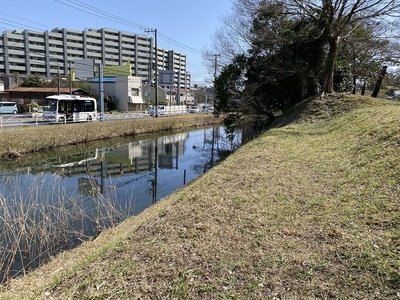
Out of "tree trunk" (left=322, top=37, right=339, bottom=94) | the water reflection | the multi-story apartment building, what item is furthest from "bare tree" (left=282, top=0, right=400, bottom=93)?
the multi-story apartment building

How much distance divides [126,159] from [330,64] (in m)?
11.1

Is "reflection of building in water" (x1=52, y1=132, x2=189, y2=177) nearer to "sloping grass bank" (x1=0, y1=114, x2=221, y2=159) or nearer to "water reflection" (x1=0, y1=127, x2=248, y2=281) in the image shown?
"water reflection" (x1=0, y1=127, x2=248, y2=281)

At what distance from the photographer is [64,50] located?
71.1 metres

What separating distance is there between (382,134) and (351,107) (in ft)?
17.8

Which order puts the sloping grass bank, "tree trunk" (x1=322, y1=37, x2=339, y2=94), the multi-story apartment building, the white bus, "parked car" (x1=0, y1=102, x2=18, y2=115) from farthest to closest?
→ the multi-story apartment building, "parked car" (x1=0, y1=102, x2=18, y2=115), the white bus, the sloping grass bank, "tree trunk" (x1=322, y1=37, x2=339, y2=94)

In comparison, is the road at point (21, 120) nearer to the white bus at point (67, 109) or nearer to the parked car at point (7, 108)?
the white bus at point (67, 109)

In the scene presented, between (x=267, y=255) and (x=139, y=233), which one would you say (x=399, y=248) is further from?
(x=139, y=233)

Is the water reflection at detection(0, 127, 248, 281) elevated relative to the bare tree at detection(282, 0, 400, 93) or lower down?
lower down

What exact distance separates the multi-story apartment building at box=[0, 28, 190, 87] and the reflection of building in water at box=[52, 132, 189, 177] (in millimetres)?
39636

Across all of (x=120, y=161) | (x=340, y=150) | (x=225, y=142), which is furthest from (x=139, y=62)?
(x=340, y=150)

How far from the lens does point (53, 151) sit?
15984mm

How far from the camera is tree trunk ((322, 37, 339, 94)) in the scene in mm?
13070

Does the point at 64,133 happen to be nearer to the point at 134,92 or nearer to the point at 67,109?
the point at 67,109

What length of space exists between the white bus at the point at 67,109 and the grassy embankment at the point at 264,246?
19.4 m
